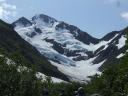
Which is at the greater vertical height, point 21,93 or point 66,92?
point 66,92

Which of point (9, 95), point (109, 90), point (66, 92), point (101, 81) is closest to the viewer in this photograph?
point (9, 95)

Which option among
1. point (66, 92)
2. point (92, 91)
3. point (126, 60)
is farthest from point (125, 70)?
point (66, 92)

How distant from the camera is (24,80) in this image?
55.0 meters

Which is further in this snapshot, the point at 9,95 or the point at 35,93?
the point at 35,93

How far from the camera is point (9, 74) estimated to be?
53.5 meters

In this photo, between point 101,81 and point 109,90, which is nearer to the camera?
point 109,90

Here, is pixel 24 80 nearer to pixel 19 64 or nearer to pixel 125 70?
pixel 19 64

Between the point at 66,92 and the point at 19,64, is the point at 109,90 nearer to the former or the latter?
the point at 19,64

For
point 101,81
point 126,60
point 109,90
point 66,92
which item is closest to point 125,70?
point 126,60

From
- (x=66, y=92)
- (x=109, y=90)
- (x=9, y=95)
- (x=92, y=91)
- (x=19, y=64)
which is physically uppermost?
(x=66, y=92)

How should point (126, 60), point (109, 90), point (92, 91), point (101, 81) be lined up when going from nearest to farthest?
point (126, 60)
point (109, 90)
point (101, 81)
point (92, 91)

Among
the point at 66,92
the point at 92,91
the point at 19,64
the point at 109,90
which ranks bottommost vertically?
the point at 19,64

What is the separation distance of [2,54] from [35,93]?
19.8 ft

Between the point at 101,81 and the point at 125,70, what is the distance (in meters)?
57.6
